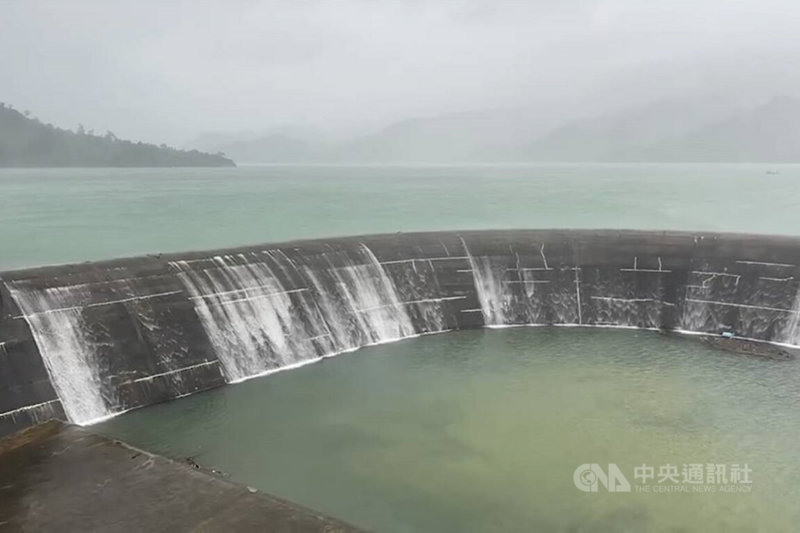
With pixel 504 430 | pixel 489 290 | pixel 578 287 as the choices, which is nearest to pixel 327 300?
pixel 489 290

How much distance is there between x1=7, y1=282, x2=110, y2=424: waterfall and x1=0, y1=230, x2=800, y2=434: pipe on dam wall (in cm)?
3

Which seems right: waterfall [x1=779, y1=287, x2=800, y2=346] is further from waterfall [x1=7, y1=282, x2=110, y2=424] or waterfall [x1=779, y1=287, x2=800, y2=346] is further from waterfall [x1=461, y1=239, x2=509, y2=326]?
waterfall [x1=7, y1=282, x2=110, y2=424]

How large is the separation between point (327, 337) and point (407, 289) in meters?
3.44

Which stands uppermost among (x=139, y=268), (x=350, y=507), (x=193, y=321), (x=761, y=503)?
(x=139, y=268)

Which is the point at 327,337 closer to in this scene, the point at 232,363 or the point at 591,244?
the point at 232,363

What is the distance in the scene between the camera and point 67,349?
12602 millimetres

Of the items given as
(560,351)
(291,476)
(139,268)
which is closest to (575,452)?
(291,476)

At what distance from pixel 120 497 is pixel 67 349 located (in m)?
6.84

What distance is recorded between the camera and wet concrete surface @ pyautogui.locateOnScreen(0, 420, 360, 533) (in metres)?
6.32

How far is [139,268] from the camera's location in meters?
15.0

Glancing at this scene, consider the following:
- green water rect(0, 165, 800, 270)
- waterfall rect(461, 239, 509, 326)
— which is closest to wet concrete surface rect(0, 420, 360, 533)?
waterfall rect(461, 239, 509, 326)

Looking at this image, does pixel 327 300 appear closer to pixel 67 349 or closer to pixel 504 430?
pixel 67 349

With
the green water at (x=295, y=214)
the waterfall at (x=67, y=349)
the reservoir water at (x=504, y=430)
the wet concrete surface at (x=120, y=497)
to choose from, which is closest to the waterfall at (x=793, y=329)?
the reservoir water at (x=504, y=430)

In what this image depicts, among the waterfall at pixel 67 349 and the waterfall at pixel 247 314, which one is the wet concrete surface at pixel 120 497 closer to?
the waterfall at pixel 67 349
